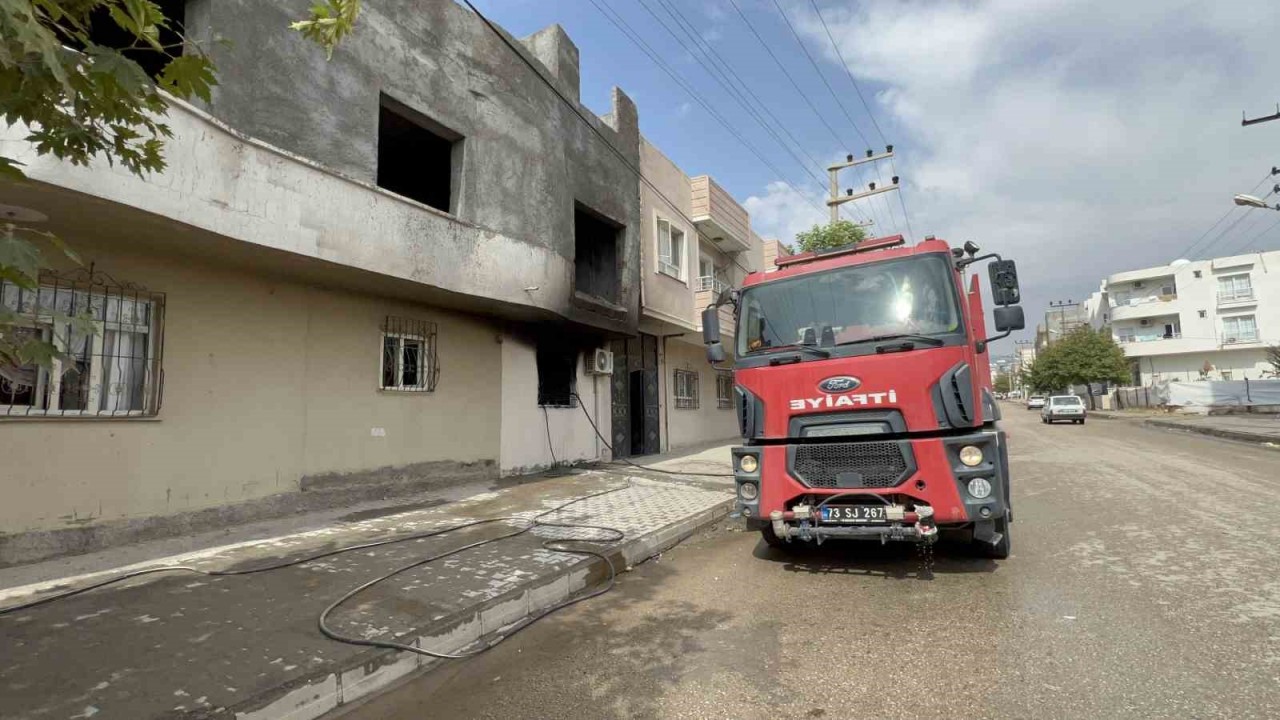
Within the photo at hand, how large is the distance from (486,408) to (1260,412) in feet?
128

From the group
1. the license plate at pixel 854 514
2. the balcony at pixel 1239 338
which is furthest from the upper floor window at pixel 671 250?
the balcony at pixel 1239 338

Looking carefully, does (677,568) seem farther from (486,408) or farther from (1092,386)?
(1092,386)

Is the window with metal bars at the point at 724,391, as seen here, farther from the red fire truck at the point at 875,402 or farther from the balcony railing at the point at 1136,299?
the balcony railing at the point at 1136,299

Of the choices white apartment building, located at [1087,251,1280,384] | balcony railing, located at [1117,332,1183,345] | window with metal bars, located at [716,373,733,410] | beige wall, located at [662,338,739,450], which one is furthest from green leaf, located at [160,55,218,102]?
balcony railing, located at [1117,332,1183,345]

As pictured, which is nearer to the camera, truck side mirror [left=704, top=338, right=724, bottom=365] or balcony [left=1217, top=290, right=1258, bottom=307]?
truck side mirror [left=704, top=338, right=724, bottom=365]

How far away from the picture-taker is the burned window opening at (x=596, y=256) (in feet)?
42.1

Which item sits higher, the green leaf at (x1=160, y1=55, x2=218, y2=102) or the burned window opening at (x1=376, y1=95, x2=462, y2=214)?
the burned window opening at (x1=376, y1=95, x2=462, y2=214)

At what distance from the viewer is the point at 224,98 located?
19.6ft

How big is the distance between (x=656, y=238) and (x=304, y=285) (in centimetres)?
826

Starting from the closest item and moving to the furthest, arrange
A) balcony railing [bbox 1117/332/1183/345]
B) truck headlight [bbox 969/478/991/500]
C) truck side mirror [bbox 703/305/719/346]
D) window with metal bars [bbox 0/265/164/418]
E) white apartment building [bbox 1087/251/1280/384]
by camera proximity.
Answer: truck headlight [bbox 969/478/991/500]
window with metal bars [bbox 0/265/164/418]
truck side mirror [bbox 703/305/719/346]
white apartment building [bbox 1087/251/1280/384]
balcony railing [bbox 1117/332/1183/345]

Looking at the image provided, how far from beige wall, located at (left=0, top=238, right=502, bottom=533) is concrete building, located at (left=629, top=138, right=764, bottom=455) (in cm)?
578

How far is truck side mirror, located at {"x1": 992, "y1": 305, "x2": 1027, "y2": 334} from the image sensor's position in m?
5.43

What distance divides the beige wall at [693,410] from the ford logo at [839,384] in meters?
11.0

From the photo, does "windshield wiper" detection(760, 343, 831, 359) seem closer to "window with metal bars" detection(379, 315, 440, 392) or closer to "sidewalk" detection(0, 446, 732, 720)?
"sidewalk" detection(0, 446, 732, 720)
